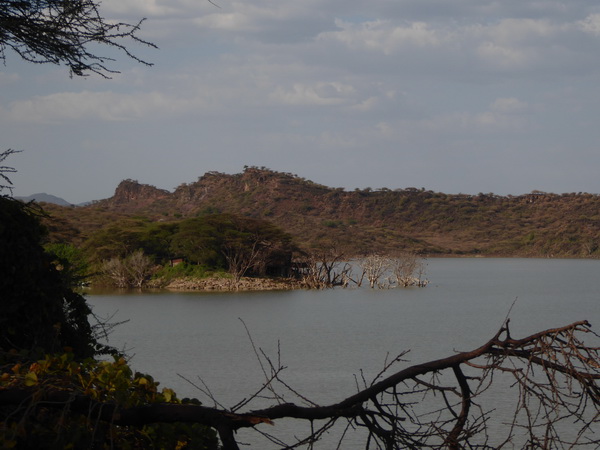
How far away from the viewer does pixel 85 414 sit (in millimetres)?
3021

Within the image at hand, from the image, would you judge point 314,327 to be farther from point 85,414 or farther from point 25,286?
point 85,414

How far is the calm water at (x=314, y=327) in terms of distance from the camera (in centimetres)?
1538

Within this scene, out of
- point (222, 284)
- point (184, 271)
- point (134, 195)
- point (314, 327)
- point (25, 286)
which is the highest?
point (134, 195)

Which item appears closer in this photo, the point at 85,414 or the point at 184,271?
the point at 85,414

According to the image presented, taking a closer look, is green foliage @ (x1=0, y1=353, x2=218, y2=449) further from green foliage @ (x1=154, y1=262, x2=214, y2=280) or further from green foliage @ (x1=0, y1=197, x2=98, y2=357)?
green foliage @ (x1=154, y1=262, x2=214, y2=280)

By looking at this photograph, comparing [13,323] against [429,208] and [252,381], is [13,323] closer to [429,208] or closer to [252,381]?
[252,381]

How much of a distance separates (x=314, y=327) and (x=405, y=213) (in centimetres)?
6809

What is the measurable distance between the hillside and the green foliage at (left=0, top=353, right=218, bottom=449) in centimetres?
6532

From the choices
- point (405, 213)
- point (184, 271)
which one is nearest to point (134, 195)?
point (405, 213)

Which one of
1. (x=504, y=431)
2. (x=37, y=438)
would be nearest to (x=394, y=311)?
(x=504, y=431)

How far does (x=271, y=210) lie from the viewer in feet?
272

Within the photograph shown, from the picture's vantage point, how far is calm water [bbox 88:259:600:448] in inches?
606

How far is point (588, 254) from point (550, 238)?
4205 millimetres

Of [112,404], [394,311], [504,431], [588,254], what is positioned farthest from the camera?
[588,254]
